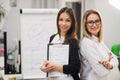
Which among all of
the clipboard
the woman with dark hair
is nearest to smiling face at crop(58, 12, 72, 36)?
the woman with dark hair

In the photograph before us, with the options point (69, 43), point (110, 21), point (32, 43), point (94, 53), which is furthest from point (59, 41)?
point (110, 21)

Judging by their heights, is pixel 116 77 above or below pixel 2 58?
below

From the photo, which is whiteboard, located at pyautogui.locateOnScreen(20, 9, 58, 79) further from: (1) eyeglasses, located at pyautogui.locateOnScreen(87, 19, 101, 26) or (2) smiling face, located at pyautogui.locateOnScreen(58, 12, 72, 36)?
(1) eyeglasses, located at pyautogui.locateOnScreen(87, 19, 101, 26)

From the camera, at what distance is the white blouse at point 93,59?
1974 millimetres

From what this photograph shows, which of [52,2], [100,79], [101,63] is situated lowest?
[100,79]

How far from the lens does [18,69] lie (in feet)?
12.3

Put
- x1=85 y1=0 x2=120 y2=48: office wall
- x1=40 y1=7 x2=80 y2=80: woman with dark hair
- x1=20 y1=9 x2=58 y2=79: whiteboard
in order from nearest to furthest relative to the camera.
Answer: x1=40 y1=7 x2=80 y2=80: woman with dark hair
x1=20 y1=9 x2=58 y2=79: whiteboard
x1=85 y1=0 x2=120 y2=48: office wall

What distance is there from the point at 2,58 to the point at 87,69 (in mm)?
1491

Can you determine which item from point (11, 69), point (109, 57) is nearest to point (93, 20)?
point (109, 57)

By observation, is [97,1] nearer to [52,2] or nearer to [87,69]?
[52,2]

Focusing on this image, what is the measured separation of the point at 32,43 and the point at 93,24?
1.06m

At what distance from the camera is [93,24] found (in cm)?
203

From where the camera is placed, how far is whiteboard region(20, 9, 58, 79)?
9.39 feet

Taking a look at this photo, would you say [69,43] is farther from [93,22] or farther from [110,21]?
[110,21]
